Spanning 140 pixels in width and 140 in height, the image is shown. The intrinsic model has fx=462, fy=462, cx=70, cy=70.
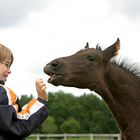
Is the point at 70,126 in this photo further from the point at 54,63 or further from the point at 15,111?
the point at 15,111

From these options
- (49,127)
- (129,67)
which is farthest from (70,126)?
(129,67)

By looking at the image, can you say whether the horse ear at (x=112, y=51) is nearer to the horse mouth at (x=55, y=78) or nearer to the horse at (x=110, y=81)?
the horse at (x=110, y=81)

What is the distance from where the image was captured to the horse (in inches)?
267

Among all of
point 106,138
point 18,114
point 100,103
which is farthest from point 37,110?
point 100,103

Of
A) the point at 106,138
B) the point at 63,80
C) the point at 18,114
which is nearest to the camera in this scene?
the point at 18,114

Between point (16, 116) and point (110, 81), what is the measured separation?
3.01 meters

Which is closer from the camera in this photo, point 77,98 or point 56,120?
point 56,120

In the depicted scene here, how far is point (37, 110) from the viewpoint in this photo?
4250 millimetres

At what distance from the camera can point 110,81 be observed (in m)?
6.98

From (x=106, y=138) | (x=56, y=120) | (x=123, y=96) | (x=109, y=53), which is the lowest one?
(x=56, y=120)

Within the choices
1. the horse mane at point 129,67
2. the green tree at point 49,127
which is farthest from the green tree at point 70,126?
the horse mane at point 129,67

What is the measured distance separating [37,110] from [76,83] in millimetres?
2776

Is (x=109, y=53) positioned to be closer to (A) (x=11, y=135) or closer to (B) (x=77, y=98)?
(A) (x=11, y=135)

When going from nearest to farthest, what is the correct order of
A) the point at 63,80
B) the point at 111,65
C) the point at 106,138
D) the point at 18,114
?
1. the point at 18,114
2. the point at 63,80
3. the point at 111,65
4. the point at 106,138
